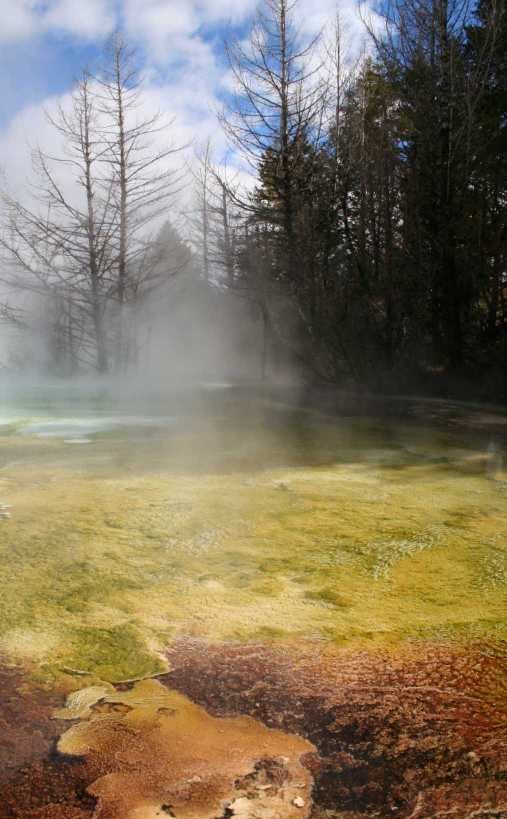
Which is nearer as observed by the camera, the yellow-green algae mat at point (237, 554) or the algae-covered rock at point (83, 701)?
the algae-covered rock at point (83, 701)

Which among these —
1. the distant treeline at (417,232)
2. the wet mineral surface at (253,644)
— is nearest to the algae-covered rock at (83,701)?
the wet mineral surface at (253,644)

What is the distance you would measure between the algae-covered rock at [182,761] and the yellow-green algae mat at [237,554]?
21cm

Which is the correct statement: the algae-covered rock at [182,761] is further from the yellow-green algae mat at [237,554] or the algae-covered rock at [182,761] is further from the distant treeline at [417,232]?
the distant treeline at [417,232]

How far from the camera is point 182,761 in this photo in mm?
1277

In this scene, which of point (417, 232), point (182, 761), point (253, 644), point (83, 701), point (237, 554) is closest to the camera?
point (182, 761)

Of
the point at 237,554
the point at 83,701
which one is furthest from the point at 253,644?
the point at 237,554

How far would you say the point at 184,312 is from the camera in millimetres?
26984

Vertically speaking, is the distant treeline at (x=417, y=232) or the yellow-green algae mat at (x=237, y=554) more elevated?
the distant treeline at (x=417, y=232)

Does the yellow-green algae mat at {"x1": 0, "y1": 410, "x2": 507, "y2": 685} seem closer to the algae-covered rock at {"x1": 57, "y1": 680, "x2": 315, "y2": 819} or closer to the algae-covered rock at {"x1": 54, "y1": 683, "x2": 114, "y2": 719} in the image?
the algae-covered rock at {"x1": 54, "y1": 683, "x2": 114, "y2": 719}

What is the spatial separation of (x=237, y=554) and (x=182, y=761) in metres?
1.24

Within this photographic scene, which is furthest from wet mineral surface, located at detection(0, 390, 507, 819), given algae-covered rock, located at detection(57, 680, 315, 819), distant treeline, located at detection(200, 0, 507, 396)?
distant treeline, located at detection(200, 0, 507, 396)

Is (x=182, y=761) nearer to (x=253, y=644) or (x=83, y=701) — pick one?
(x=83, y=701)

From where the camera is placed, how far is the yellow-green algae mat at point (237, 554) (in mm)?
1860

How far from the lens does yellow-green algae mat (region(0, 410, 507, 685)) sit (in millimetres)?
1860
